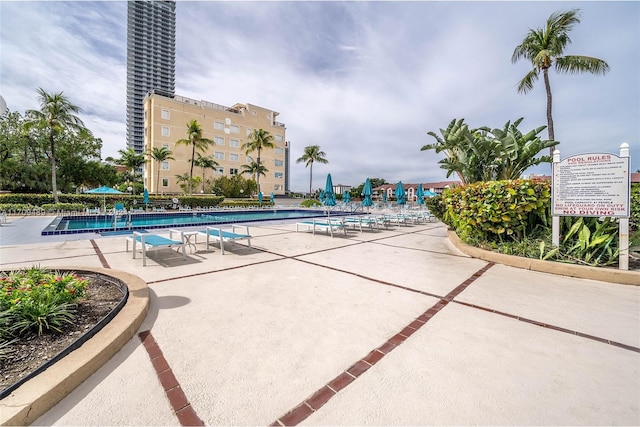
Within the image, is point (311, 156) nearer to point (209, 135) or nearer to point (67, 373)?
point (209, 135)

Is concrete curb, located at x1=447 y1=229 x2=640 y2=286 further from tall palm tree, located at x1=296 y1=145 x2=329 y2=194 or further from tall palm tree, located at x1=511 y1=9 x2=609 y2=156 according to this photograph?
tall palm tree, located at x1=296 y1=145 x2=329 y2=194

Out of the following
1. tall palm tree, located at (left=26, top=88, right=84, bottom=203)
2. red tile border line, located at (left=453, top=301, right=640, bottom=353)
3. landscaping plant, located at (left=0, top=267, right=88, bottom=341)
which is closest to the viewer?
landscaping plant, located at (left=0, top=267, right=88, bottom=341)

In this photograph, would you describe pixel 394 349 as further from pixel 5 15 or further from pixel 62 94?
pixel 62 94

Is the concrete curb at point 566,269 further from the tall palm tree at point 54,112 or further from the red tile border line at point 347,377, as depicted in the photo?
the tall palm tree at point 54,112

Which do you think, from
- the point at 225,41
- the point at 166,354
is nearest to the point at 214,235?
the point at 166,354

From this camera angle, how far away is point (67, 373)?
198cm

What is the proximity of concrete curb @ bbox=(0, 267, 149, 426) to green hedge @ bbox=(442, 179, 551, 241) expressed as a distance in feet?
22.9

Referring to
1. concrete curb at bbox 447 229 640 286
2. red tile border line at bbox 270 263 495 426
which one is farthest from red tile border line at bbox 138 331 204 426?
concrete curb at bbox 447 229 640 286

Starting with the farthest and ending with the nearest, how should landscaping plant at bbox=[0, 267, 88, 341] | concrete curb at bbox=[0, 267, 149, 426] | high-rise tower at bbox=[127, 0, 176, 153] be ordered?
high-rise tower at bbox=[127, 0, 176, 153] → landscaping plant at bbox=[0, 267, 88, 341] → concrete curb at bbox=[0, 267, 149, 426]

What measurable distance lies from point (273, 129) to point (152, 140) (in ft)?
69.7

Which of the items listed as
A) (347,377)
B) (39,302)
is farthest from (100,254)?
(347,377)

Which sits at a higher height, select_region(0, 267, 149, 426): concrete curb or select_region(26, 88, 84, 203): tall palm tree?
select_region(26, 88, 84, 203): tall palm tree

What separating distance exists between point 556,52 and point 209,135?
42800mm

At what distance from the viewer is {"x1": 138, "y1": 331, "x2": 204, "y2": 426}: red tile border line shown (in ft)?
5.86
